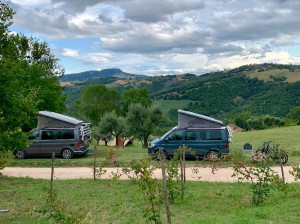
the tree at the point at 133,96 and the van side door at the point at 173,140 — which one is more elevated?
the tree at the point at 133,96

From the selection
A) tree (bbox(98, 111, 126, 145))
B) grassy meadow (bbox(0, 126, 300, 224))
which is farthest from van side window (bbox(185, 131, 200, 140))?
tree (bbox(98, 111, 126, 145))

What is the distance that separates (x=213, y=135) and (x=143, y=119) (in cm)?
1342

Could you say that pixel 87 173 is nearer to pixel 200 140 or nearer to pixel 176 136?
pixel 176 136

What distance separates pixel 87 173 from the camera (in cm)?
A: 1571

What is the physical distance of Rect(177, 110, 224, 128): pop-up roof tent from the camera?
1939 centimetres

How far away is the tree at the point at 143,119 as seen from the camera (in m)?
31.0

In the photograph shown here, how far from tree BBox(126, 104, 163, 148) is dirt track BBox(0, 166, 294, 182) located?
14.5 metres

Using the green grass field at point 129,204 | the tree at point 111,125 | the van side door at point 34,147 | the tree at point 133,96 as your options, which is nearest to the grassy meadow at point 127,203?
the green grass field at point 129,204

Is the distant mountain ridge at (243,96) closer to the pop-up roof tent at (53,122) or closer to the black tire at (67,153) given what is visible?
the pop-up roof tent at (53,122)

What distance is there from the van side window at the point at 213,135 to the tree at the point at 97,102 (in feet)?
153

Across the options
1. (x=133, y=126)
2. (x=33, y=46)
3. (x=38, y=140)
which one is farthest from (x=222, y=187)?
(x=33, y=46)

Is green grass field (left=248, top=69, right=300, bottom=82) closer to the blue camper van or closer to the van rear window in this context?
the blue camper van

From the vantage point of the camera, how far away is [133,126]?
3169 cm

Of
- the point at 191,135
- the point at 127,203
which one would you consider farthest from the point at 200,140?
the point at 127,203
